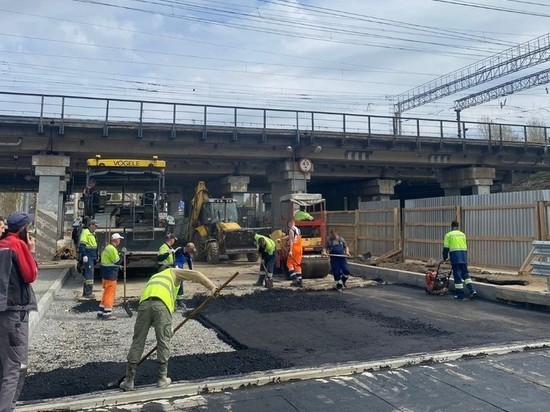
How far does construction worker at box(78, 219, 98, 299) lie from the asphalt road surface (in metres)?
1.31

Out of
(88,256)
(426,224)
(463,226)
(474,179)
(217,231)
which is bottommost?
(88,256)

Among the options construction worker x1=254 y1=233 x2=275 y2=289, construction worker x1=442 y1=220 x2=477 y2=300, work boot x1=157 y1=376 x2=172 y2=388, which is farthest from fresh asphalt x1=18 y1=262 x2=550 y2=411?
construction worker x1=254 y1=233 x2=275 y2=289

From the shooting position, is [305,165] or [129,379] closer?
[129,379]

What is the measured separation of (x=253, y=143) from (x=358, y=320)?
18675 mm

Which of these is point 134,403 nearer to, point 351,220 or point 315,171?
point 351,220

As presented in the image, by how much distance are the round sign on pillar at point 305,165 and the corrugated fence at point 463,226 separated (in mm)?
6302

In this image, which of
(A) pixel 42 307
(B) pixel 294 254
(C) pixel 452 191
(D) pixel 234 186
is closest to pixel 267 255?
(B) pixel 294 254

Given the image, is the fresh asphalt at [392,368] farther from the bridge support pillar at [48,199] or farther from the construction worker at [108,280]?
the bridge support pillar at [48,199]

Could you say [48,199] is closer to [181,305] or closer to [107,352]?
[181,305]

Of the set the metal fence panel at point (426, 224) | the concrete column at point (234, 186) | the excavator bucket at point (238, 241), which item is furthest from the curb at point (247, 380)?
the concrete column at point (234, 186)

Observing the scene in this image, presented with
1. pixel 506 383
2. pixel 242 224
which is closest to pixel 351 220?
pixel 242 224

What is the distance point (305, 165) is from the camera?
2764cm

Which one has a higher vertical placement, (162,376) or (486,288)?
(486,288)

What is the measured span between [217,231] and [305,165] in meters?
8.39
